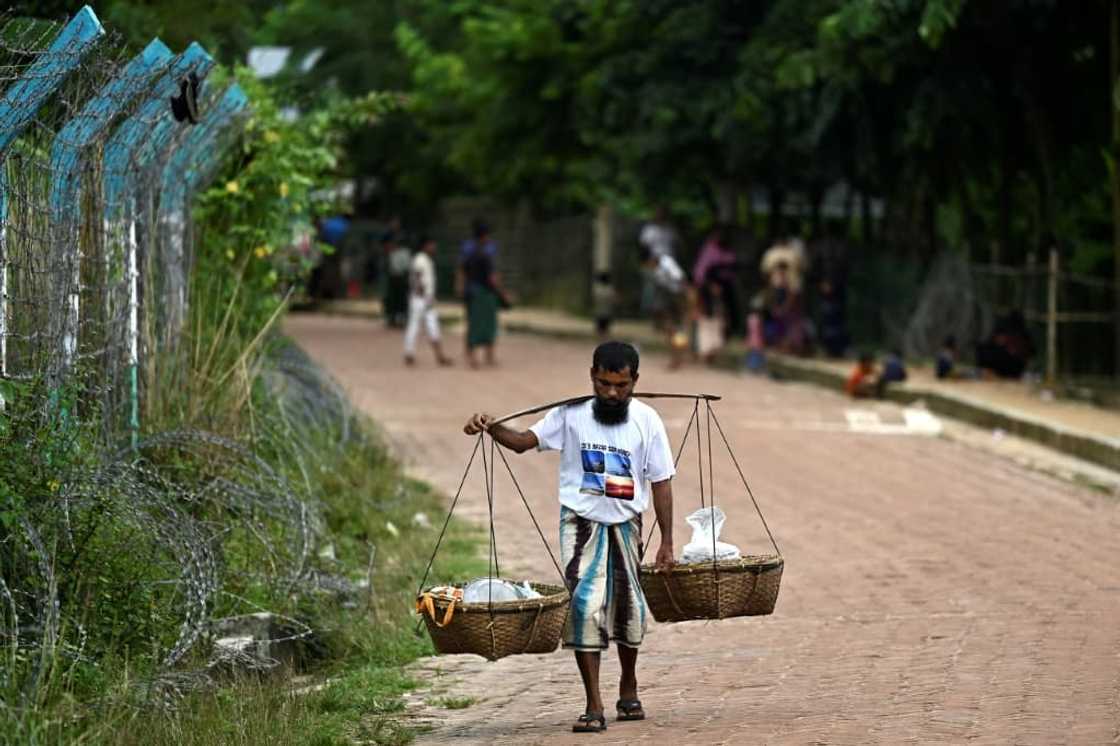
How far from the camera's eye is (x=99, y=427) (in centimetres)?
997

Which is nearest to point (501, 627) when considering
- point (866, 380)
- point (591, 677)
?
point (591, 677)

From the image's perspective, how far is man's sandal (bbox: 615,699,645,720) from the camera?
26.4 feet

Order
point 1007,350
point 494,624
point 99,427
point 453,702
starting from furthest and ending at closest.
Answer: point 1007,350, point 99,427, point 453,702, point 494,624

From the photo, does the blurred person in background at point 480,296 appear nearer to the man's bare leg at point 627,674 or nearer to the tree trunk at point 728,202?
the tree trunk at point 728,202

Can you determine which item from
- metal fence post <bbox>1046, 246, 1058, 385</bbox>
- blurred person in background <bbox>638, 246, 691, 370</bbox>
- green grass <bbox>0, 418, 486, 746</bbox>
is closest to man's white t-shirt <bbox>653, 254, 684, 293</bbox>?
blurred person in background <bbox>638, 246, 691, 370</bbox>

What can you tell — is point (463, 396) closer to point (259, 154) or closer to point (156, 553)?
point (259, 154)

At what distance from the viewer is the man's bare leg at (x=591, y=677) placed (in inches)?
308

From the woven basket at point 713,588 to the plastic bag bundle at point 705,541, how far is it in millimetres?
119

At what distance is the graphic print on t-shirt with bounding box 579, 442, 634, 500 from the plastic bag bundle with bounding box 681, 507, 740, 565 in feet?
1.10

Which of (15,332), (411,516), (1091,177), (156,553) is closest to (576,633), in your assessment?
(156,553)

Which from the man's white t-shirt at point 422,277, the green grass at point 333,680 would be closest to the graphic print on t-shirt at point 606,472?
the green grass at point 333,680

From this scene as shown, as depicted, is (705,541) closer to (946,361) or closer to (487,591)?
(487,591)

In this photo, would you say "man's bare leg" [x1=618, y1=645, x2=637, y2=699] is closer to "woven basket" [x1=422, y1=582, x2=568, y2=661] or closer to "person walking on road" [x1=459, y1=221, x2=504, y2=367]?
"woven basket" [x1=422, y1=582, x2=568, y2=661]

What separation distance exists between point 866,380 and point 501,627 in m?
17.0
